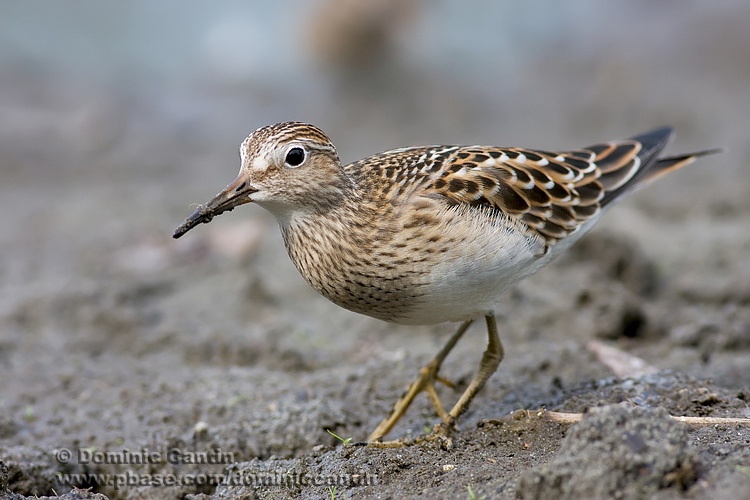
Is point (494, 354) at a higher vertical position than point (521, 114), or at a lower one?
lower

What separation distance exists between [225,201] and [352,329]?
9.61 feet

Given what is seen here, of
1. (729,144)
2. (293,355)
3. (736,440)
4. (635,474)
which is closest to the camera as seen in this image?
(635,474)

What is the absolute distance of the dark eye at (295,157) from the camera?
485 centimetres

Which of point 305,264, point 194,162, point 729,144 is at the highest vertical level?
point 194,162

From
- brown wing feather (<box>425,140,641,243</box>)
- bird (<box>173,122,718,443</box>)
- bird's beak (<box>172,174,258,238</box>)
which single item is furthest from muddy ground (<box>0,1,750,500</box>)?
bird's beak (<box>172,174,258,238</box>)

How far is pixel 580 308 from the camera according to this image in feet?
24.0

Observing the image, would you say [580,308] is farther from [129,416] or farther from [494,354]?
[129,416]

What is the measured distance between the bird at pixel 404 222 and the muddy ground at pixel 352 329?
0.79m

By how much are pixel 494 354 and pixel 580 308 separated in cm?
204

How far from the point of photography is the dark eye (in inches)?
191

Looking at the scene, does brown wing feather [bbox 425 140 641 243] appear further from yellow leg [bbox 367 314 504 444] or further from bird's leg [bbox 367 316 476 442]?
bird's leg [bbox 367 316 476 442]

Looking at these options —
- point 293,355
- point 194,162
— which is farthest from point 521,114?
point 293,355

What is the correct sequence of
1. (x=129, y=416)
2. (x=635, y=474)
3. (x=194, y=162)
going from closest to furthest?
(x=635, y=474)
(x=129, y=416)
(x=194, y=162)

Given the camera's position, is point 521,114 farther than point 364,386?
Yes
